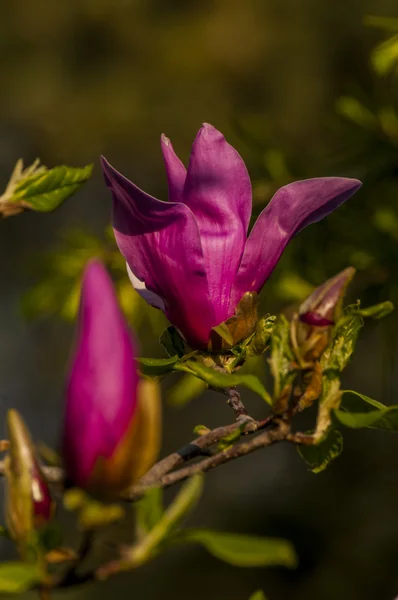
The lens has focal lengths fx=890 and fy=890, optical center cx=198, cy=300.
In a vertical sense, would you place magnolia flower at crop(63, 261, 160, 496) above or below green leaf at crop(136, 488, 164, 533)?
above

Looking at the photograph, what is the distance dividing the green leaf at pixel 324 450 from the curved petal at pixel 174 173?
0.88 feet

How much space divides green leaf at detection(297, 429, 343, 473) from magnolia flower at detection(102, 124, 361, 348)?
0.56ft

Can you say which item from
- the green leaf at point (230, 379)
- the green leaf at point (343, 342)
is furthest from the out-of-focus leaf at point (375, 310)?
the green leaf at point (230, 379)

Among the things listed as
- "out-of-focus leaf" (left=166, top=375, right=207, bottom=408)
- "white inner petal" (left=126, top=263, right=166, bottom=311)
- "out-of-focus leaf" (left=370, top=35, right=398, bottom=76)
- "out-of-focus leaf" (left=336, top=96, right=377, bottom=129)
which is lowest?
"out-of-focus leaf" (left=166, top=375, right=207, bottom=408)

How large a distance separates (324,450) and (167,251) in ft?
0.76

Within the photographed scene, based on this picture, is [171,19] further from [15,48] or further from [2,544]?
[2,544]

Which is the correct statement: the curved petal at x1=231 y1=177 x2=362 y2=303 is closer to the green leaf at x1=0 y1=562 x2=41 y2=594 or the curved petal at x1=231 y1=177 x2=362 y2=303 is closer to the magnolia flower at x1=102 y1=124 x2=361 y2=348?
the magnolia flower at x1=102 y1=124 x2=361 y2=348

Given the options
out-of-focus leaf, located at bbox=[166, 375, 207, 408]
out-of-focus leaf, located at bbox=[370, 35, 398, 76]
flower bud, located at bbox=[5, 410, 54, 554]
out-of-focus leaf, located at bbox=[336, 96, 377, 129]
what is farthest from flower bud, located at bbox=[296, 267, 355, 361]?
out-of-focus leaf, located at bbox=[336, 96, 377, 129]

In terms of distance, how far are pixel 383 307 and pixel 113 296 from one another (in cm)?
29

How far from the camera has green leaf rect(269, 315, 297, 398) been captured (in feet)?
2.28

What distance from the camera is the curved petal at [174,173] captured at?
84 cm

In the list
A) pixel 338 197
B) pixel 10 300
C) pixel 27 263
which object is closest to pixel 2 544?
pixel 10 300

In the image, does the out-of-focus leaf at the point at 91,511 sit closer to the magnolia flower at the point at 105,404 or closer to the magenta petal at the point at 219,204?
the magnolia flower at the point at 105,404

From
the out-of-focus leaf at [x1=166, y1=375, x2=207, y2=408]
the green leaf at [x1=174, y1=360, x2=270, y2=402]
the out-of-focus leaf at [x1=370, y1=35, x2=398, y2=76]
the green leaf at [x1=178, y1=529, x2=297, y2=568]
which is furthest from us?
the out-of-focus leaf at [x1=166, y1=375, x2=207, y2=408]
